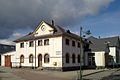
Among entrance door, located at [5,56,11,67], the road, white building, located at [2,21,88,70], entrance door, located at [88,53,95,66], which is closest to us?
the road

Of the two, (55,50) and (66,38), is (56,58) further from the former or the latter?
(66,38)

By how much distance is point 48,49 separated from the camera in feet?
78.2

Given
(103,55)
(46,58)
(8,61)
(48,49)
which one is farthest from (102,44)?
(8,61)

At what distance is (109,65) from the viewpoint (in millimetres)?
30516

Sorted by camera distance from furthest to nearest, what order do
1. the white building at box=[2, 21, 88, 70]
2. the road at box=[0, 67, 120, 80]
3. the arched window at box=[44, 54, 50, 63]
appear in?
the arched window at box=[44, 54, 50, 63], the white building at box=[2, 21, 88, 70], the road at box=[0, 67, 120, 80]

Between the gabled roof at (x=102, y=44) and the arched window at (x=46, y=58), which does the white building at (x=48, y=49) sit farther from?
the gabled roof at (x=102, y=44)

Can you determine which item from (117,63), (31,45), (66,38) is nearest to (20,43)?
(31,45)

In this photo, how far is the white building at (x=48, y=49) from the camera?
2267 cm

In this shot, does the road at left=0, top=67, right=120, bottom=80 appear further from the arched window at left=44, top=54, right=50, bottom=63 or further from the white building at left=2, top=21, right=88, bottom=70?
the arched window at left=44, top=54, right=50, bottom=63

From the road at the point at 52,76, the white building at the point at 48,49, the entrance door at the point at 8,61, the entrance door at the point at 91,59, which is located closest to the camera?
the road at the point at 52,76

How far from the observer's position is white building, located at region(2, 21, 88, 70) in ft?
74.4

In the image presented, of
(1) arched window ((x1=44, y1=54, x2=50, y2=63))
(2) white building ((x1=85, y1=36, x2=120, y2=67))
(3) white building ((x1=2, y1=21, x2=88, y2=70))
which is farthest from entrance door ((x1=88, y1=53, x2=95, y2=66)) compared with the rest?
(1) arched window ((x1=44, y1=54, x2=50, y2=63))

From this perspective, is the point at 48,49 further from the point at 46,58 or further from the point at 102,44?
the point at 102,44

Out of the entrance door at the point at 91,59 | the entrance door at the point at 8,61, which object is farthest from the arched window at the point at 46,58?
the entrance door at the point at 8,61
